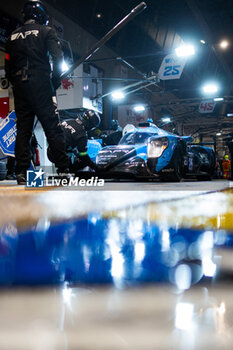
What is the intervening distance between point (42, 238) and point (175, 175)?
135 inches

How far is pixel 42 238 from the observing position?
73cm

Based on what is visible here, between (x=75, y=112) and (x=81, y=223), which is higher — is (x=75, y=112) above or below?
above

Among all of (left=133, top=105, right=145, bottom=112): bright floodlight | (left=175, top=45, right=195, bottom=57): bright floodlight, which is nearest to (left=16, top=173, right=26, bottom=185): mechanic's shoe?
→ (left=175, top=45, right=195, bottom=57): bright floodlight

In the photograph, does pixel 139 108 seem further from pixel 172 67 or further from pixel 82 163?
pixel 82 163

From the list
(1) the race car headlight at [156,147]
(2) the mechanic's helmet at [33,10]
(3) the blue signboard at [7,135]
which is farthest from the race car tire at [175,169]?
(3) the blue signboard at [7,135]

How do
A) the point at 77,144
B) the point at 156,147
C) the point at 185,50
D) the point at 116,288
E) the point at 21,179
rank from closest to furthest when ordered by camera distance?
the point at 116,288
the point at 21,179
the point at 156,147
the point at 77,144
the point at 185,50

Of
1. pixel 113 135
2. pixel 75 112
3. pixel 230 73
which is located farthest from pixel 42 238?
pixel 230 73

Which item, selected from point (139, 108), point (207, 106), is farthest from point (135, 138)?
point (207, 106)

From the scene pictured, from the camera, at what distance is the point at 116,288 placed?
41 cm

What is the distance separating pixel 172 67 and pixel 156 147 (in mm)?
7011

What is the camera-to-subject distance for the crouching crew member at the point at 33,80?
2.86 m

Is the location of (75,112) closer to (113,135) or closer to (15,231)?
(113,135)

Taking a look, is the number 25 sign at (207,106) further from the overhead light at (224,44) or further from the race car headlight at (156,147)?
the race car headlight at (156,147)

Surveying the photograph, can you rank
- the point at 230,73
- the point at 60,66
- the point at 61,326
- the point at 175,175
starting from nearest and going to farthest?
the point at 61,326 < the point at 60,66 < the point at 175,175 < the point at 230,73
